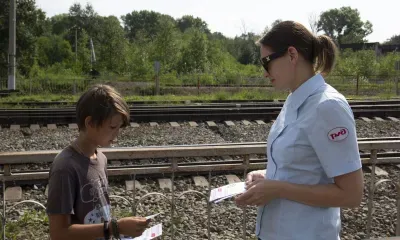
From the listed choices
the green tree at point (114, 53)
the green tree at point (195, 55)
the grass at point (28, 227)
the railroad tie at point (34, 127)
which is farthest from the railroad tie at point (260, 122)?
the green tree at point (195, 55)

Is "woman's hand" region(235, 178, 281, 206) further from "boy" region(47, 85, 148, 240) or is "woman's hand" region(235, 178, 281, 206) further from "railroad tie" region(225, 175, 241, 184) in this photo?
"railroad tie" region(225, 175, 241, 184)

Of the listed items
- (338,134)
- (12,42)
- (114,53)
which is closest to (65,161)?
(338,134)

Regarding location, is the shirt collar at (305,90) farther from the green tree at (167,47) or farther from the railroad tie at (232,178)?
the green tree at (167,47)

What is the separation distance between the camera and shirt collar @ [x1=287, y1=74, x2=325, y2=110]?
6.68ft

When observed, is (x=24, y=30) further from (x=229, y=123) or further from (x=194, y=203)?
(x=194, y=203)

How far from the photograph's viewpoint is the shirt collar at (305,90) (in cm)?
204

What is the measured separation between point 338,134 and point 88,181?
1076mm

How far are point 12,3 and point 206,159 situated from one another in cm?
1412

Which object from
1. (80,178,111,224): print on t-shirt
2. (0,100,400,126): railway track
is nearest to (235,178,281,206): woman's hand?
(80,178,111,224): print on t-shirt

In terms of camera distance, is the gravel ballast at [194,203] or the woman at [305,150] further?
the gravel ballast at [194,203]

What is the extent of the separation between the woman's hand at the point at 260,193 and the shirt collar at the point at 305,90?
0.35 m

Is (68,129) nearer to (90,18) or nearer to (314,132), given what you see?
(314,132)

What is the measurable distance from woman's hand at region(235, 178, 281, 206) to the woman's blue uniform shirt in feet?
0.22

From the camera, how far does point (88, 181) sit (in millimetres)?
2105
